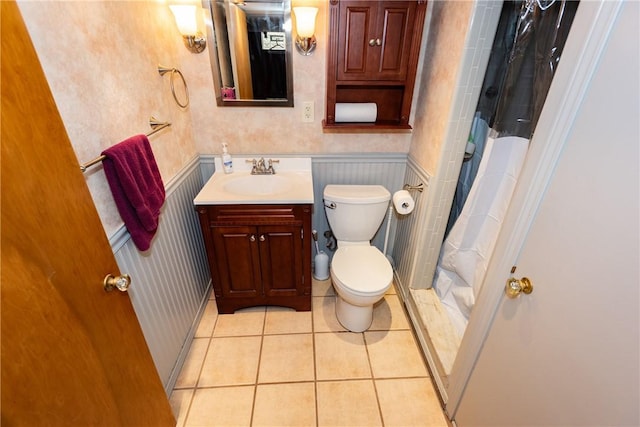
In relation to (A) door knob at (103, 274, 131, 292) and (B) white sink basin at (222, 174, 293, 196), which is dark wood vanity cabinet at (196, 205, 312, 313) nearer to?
(B) white sink basin at (222, 174, 293, 196)

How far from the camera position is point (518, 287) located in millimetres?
868

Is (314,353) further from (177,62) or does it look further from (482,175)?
(177,62)

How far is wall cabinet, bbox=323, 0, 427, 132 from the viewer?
144 cm

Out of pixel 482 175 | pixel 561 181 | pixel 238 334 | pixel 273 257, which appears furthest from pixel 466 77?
pixel 238 334

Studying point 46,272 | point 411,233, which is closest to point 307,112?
point 411,233

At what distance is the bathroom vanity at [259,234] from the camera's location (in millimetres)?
1543

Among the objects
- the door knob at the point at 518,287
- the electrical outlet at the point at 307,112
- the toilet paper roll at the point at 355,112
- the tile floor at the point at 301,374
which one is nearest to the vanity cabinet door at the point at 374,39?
the toilet paper roll at the point at 355,112

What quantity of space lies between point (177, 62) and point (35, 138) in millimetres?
1229

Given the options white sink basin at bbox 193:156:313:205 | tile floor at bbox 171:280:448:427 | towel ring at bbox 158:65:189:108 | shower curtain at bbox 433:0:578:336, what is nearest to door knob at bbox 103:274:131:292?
white sink basin at bbox 193:156:313:205

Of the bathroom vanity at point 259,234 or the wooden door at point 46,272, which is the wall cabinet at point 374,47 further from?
the wooden door at point 46,272

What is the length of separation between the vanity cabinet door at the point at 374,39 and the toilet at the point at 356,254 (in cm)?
66

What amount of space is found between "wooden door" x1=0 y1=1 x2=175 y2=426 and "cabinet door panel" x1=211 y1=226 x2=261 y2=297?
0.74 metres

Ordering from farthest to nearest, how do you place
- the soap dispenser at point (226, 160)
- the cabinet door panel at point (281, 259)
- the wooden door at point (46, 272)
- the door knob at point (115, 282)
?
the soap dispenser at point (226, 160) < the cabinet door panel at point (281, 259) < the door knob at point (115, 282) < the wooden door at point (46, 272)

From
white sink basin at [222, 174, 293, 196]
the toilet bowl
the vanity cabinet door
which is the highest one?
the vanity cabinet door
